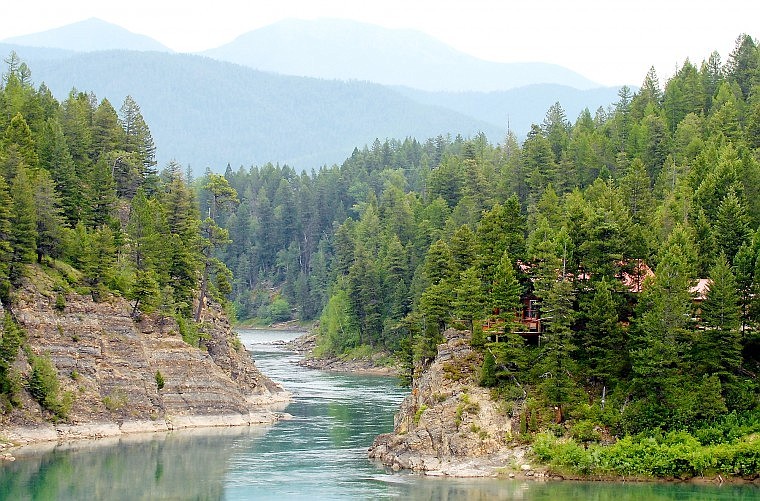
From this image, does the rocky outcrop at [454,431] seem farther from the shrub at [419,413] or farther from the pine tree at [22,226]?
the pine tree at [22,226]

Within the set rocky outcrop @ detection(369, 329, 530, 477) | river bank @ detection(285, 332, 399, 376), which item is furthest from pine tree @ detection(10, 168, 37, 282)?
river bank @ detection(285, 332, 399, 376)

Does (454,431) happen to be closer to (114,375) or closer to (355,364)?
(114,375)

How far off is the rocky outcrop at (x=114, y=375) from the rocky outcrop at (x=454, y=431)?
20.1 m

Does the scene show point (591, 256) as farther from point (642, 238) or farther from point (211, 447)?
point (211, 447)

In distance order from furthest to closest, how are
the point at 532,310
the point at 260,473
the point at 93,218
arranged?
the point at 93,218 < the point at 532,310 < the point at 260,473

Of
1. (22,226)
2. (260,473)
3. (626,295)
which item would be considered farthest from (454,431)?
(22,226)

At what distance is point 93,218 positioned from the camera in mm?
→ 111125

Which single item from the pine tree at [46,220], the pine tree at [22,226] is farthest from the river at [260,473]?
the pine tree at [46,220]

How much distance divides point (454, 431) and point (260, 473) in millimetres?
12762

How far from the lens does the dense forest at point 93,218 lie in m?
96.9

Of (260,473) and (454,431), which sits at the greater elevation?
(454,431)

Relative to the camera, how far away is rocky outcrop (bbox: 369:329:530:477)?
3140 inches

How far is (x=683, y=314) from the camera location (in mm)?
81125

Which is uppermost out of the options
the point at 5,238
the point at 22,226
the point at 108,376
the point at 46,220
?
the point at 46,220
